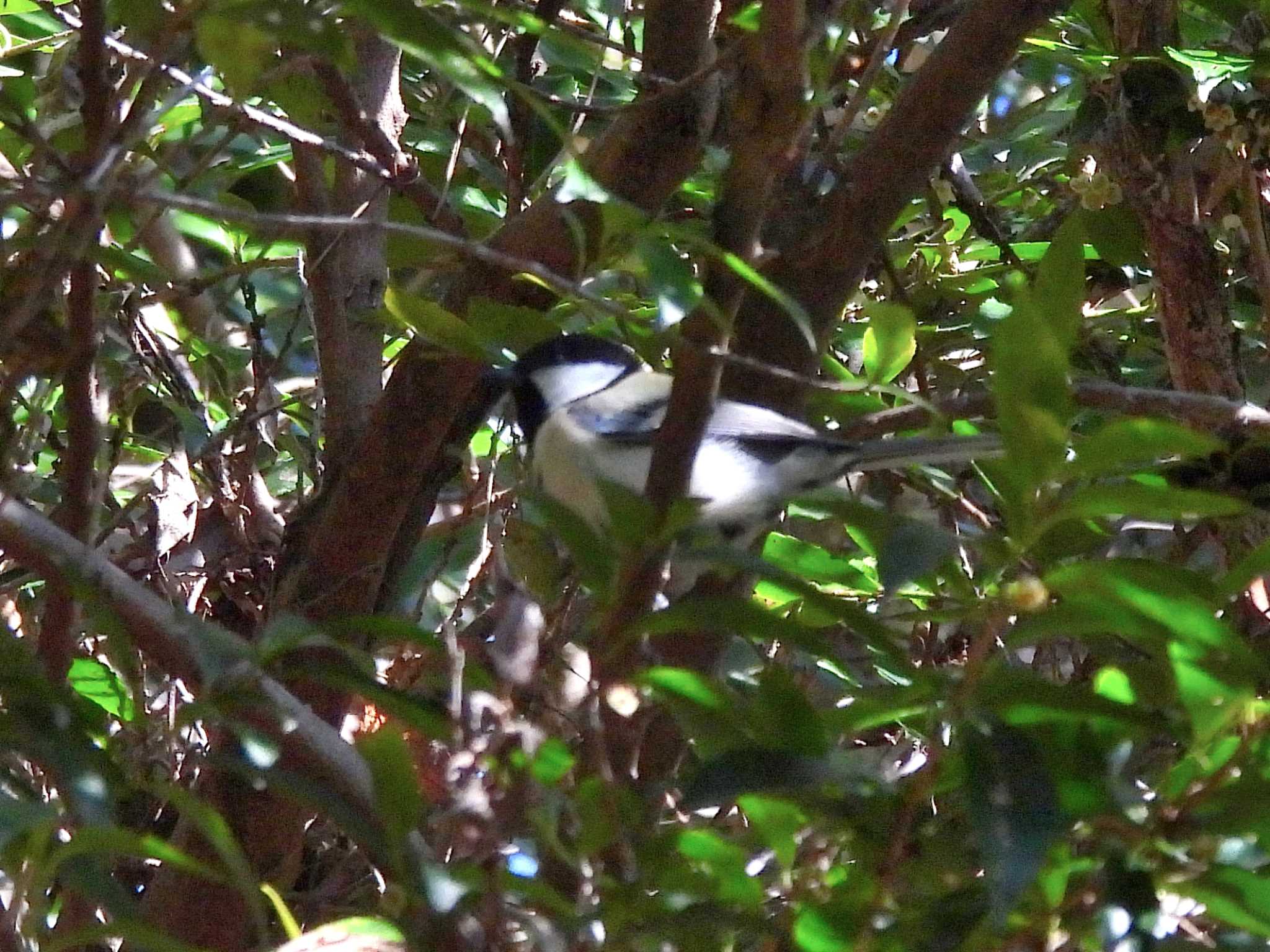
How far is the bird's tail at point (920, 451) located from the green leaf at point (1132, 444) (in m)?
0.51

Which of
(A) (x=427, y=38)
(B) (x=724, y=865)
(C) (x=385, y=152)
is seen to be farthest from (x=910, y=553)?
(C) (x=385, y=152)

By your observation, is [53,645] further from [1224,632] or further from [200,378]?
[200,378]

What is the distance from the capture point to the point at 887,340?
55.0 inches

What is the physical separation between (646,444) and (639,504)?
1.20 m

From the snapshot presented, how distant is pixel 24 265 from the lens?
128 centimetres

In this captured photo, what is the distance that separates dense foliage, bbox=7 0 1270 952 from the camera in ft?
2.89

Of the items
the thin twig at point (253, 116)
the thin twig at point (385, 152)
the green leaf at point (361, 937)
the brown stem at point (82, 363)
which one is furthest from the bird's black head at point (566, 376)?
the green leaf at point (361, 937)

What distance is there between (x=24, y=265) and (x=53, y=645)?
0.32 m

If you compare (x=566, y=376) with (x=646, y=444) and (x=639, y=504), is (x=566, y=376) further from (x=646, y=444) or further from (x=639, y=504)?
(x=639, y=504)

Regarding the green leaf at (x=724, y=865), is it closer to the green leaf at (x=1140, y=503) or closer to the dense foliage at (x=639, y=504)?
the dense foliage at (x=639, y=504)

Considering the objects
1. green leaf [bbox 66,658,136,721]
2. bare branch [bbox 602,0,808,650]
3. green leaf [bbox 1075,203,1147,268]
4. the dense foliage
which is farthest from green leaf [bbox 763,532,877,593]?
green leaf [bbox 66,658,136,721]

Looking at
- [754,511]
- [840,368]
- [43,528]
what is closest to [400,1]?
[43,528]

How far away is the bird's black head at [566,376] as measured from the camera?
2352 millimetres

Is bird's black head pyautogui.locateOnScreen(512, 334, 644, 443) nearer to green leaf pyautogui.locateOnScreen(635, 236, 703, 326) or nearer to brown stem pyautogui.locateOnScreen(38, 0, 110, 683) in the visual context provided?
brown stem pyautogui.locateOnScreen(38, 0, 110, 683)
